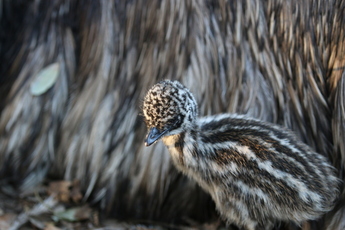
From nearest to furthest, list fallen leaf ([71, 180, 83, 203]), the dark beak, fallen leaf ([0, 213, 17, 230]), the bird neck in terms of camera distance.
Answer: the dark beak, the bird neck, fallen leaf ([0, 213, 17, 230]), fallen leaf ([71, 180, 83, 203])

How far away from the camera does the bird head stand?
1703 millimetres

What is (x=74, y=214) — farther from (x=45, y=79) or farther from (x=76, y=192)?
(x=45, y=79)

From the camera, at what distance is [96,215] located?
2.14 meters

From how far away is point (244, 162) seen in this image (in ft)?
5.82

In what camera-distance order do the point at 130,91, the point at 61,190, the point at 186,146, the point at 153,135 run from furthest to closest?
the point at 61,190 → the point at 130,91 → the point at 186,146 → the point at 153,135

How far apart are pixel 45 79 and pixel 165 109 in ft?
2.12

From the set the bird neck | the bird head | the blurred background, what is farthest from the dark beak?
the blurred background

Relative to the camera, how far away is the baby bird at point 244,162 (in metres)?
1.73

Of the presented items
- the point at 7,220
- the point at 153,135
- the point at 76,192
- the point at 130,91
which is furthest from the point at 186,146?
the point at 7,220

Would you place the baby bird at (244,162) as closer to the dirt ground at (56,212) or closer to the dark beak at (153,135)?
the dark beak at (153,135)

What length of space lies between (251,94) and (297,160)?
0.35m

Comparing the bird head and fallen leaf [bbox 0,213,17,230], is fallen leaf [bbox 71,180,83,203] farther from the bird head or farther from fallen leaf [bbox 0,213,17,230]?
the bird head

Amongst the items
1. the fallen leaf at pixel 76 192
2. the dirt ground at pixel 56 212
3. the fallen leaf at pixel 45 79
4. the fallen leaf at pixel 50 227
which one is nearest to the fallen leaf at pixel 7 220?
the dirt ground at pixel 56 212

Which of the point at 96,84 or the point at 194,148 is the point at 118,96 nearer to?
the point at 96,84
